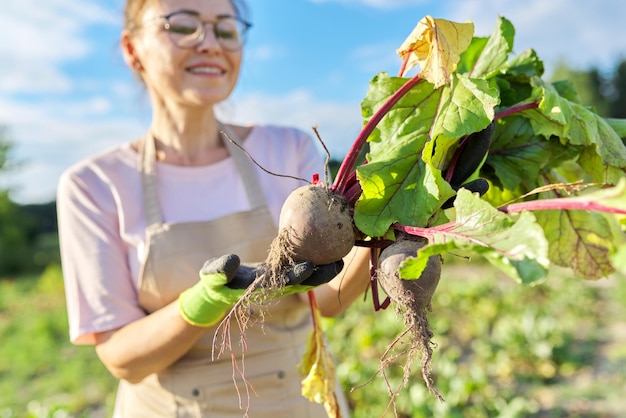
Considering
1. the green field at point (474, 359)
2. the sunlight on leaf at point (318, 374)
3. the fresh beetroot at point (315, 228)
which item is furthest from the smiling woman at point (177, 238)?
the green field at point (474, 359)

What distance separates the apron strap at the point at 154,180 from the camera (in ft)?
6.66

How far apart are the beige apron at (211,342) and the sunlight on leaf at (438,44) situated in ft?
3.09

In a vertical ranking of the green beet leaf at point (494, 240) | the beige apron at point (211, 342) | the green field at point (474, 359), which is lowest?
the green field at point (474, 359)

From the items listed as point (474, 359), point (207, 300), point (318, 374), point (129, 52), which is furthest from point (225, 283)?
point (474, 359)

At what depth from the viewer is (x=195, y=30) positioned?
2.03m

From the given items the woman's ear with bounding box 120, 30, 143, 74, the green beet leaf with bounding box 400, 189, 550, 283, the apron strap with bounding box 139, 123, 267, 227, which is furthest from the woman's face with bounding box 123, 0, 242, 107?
the green beet leaf with bounding box 400, 189, 550, 283

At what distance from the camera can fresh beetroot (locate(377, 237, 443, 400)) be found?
124 centimetres

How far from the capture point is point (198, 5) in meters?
2.04

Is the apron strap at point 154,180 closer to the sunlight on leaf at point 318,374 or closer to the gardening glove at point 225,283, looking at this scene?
the gardening glove at point 225,283

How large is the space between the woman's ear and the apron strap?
0.31 metres

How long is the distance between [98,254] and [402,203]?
115cm

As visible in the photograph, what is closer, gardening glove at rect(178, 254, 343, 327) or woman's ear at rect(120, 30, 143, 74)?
gardening glove at rect(178, 254, 343, 327)

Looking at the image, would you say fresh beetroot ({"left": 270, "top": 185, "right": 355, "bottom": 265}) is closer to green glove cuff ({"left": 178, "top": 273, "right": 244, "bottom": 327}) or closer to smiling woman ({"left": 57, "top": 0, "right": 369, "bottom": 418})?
green glove cuff ({"left": 178, "top": 273, "right": 244, "bottom": 327})

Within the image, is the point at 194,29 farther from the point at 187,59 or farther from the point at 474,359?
the point at 474,359
